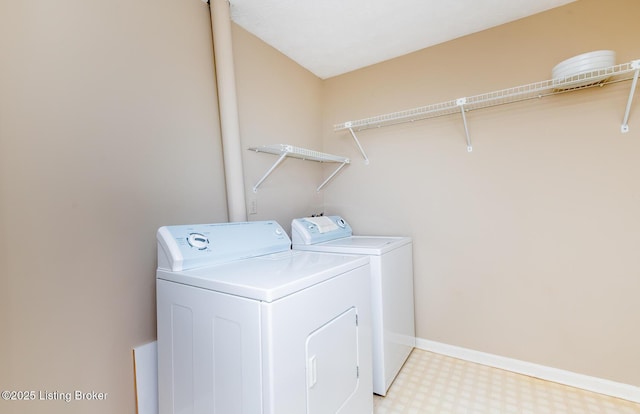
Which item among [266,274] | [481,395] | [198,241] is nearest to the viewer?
[266,274]

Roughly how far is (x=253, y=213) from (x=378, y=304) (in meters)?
1.10

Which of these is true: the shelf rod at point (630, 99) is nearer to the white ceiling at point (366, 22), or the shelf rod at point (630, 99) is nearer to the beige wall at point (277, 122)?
the white ceiling at point (366, 22)

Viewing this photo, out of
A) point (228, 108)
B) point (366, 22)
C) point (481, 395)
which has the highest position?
point (366, 22)

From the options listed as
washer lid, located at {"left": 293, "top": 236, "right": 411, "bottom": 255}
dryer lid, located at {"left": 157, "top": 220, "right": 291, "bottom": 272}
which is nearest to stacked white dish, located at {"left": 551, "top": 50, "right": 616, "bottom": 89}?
washer lid, located at {"left": 293, "top": 236, "right": 411, "bottom": 255}

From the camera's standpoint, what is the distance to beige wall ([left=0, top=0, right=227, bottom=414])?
1098 mm

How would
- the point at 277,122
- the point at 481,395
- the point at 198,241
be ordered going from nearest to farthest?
the point at 198,241 → the point at 481,395 → the point at 277,122

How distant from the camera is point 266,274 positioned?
1220 mm

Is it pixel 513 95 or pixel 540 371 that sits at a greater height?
pixel 513 95

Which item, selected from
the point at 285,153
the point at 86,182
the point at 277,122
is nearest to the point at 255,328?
the point at 86,182

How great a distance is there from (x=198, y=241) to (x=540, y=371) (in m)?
2.44

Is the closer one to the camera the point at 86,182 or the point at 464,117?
the point at 86,182

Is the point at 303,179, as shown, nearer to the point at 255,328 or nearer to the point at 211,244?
the point at 211,244

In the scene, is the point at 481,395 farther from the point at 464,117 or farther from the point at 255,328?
the point at 464,117

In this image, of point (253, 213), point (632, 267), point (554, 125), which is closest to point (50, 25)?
point (253, 213)
